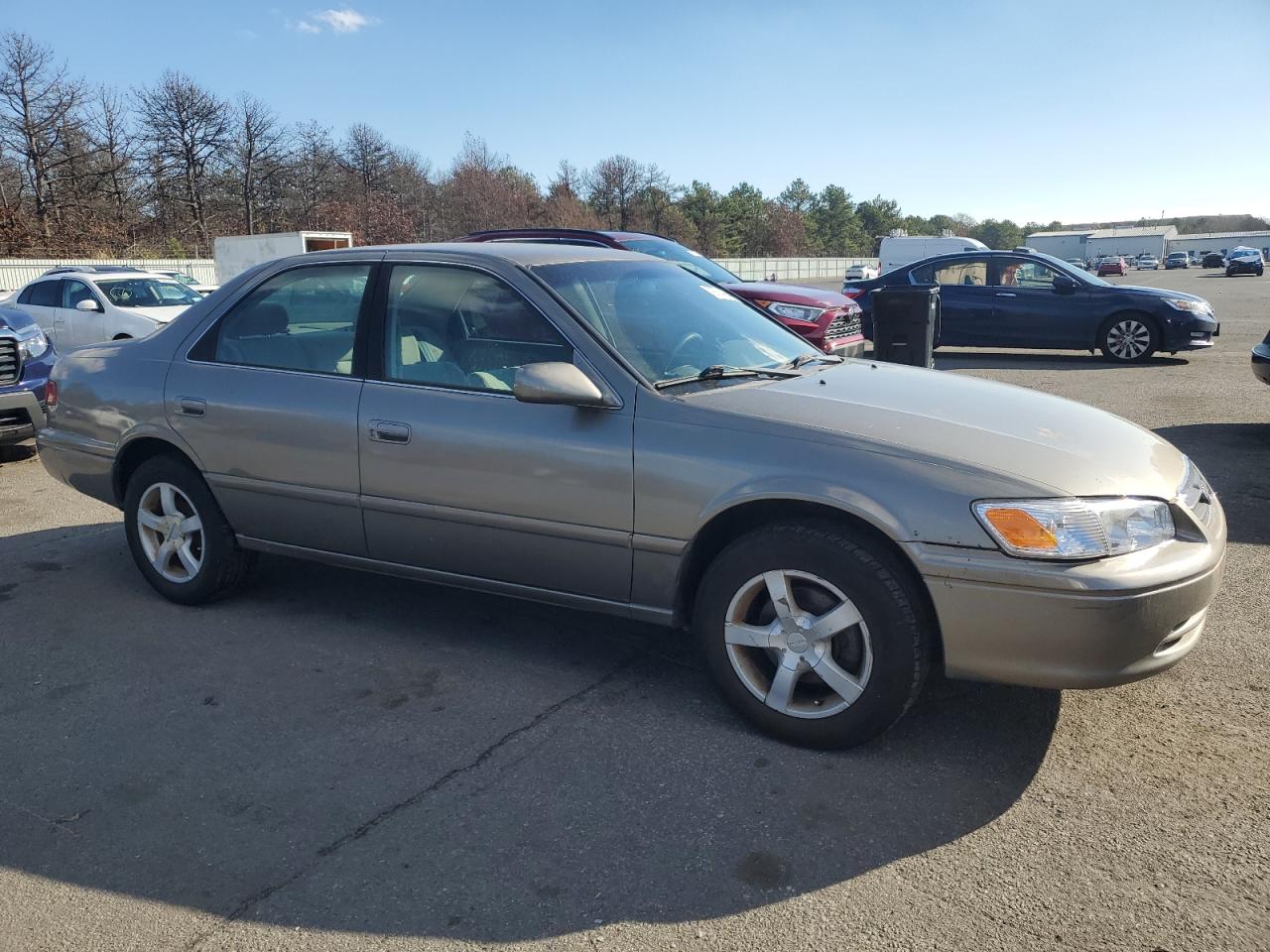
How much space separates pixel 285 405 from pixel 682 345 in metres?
1.72

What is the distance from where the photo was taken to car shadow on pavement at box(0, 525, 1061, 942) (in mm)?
2584

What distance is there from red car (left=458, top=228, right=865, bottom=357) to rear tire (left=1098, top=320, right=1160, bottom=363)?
4549 millimetres

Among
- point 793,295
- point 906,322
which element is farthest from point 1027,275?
point 906,322

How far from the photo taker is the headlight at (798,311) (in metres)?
10.0

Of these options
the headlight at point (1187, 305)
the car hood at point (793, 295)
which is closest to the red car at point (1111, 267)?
the headlight at point (1187, 305)

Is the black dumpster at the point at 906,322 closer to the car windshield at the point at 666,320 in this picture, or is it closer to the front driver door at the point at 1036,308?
the car windshield at the point at 666,320

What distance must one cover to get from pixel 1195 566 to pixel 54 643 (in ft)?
14.6

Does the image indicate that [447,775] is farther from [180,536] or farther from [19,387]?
[19,387]

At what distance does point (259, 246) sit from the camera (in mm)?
26812

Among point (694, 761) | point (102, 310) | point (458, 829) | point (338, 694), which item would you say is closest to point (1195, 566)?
point (694, 761)

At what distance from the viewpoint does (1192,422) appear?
28.9 ft

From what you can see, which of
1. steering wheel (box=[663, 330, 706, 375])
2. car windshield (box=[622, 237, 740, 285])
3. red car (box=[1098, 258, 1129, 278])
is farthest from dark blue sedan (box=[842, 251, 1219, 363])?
red car (box=[1098, 258, 1129, 278])

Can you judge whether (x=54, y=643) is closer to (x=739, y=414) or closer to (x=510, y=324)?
(x=510, y=324)

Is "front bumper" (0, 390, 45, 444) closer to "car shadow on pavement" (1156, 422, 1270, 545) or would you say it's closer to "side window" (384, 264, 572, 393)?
"side window" (384, 264, 572, 393)
